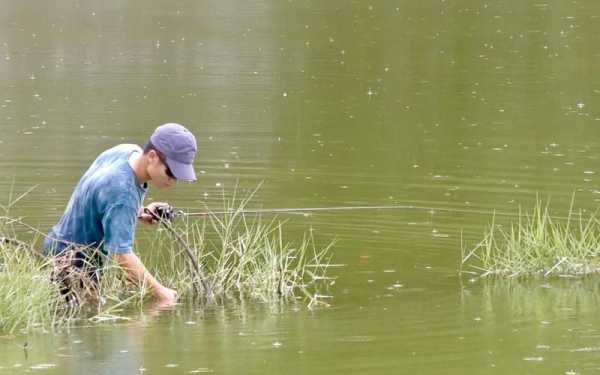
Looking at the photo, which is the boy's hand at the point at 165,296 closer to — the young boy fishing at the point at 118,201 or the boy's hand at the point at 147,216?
the young boy fishing at the point at 118,201

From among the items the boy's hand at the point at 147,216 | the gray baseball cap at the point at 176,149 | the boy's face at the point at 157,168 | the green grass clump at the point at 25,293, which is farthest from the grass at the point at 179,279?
the gray baseball cap at the point at 176,149

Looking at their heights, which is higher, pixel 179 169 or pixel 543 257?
pixel 179 169

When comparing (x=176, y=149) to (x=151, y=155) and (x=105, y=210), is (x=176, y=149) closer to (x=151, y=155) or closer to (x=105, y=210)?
(x=151, y=155)

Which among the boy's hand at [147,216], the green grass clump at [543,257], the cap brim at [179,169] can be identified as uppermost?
the cap brim at [179,169]

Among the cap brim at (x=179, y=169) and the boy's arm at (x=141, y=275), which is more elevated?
the cap brim at (x=179, y=169)

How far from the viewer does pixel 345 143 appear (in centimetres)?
1634

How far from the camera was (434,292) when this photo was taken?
970 centimetres

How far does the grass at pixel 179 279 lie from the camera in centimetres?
A: 823

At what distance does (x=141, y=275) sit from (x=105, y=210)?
437 mm

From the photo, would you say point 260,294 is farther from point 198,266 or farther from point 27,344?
point 27,344

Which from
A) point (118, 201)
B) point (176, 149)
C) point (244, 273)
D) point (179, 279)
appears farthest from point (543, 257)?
point (118, 201)

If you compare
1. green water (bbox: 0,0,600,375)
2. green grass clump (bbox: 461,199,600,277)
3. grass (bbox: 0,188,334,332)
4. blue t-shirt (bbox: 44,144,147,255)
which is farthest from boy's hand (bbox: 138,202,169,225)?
green grass clump (bbox: 461,199,600,277)

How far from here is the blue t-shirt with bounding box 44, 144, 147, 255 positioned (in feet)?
27.1

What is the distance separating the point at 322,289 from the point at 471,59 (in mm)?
14856
